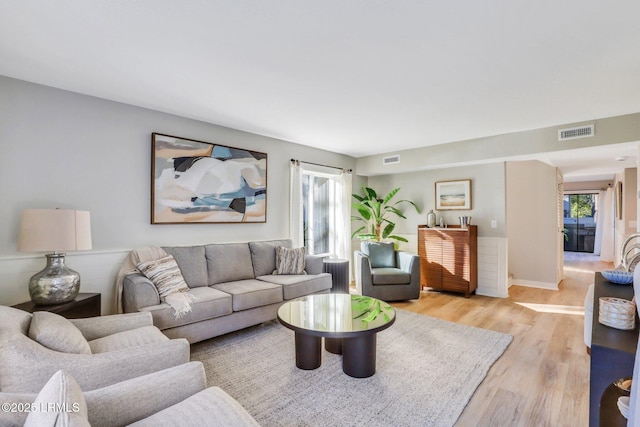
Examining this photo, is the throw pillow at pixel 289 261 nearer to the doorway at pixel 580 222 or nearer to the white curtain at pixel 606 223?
the white curtain at pixel 606 223

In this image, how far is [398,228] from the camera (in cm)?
A: 594

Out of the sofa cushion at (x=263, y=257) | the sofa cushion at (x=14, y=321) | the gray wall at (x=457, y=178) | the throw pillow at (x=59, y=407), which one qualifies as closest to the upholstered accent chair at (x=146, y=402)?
the throw pillow at (x=59, y=407)

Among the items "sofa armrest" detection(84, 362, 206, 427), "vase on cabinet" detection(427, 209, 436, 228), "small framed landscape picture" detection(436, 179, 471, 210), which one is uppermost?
"small framed landscape picture" detection(436, 179, 471, 210)

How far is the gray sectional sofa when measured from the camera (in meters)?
2.70

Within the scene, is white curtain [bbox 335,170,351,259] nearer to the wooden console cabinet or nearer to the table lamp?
the wooden console cabinet

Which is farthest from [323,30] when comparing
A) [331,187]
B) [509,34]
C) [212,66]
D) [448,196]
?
[448,196]

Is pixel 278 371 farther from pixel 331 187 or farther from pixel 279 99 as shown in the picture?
pixel 331 187

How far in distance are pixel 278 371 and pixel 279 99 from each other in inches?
96.9

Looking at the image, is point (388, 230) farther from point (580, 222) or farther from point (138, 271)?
point (580, 222)

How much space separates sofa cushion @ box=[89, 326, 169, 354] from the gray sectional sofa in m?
0.55

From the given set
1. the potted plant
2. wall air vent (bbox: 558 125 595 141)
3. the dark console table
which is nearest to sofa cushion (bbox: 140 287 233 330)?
the dark console table

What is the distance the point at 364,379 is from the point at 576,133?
3.70m

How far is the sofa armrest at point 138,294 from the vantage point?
2.64 meters

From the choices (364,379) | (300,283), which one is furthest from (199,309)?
(364,379)
